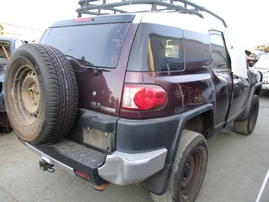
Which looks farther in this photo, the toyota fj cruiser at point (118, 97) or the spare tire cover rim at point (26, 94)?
the spare tire cover rim at point (26, 94)

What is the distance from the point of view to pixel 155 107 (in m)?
1.89

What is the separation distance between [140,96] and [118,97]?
193 millimetres

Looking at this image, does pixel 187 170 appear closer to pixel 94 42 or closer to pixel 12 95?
pixel 94 42

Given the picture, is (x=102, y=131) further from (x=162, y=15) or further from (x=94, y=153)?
(x=162, y=15)

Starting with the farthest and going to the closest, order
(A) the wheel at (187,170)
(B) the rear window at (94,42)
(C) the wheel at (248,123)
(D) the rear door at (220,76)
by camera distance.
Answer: (C) the wheel at (248,123) < (D) the rear door at (220,76) < (A) the wheel at (187,170) < (B) the rear window at (94,42)

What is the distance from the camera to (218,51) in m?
3.03

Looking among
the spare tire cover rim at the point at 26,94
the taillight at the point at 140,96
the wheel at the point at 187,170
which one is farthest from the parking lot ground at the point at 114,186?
the taillight at the point at 140,96

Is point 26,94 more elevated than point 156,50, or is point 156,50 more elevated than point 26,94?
point 156,50

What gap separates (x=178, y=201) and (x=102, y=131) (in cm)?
109

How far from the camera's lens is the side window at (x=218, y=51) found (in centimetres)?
287

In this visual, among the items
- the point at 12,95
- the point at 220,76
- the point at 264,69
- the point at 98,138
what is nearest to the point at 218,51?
the point at 220,76

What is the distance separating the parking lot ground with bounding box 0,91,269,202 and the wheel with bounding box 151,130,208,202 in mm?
274

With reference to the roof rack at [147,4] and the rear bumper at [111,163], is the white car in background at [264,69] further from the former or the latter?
the rear bumper at [111,163]

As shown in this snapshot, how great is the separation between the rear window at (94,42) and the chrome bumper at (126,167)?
789 millimetres
